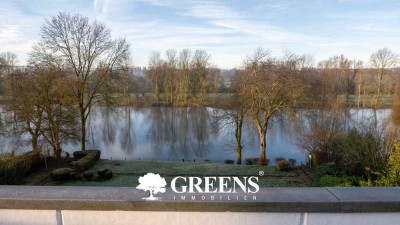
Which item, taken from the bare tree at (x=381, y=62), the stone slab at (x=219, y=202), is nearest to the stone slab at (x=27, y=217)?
the stone slab at (x=219, y=202)

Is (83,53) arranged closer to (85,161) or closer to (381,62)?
(85,161)

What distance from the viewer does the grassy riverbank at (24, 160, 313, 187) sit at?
12062 mm

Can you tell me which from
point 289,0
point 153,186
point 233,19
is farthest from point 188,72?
point 153,186

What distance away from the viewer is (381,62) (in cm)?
4091

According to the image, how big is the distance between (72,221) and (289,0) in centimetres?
1549

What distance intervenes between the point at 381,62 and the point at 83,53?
37628 mm

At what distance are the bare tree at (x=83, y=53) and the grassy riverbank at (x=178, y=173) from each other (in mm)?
6539

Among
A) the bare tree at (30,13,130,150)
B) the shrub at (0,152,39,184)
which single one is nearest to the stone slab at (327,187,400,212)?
the shrub at (0,152,39,184)

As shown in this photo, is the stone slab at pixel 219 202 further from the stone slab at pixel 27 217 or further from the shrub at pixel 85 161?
the shrub at pixel 85 161

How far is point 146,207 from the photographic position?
1.81 m

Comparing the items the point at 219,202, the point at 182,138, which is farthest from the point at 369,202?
the point at 182,138

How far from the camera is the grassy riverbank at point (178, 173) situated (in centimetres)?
1206

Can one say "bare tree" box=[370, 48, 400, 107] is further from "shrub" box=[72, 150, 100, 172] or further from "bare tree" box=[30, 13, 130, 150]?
"shrub" box=[72, 150, 100, 172]

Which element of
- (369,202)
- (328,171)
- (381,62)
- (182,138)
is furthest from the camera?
(381,62)
